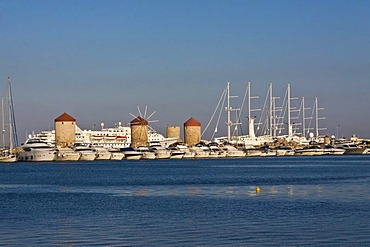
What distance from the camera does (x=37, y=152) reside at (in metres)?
134

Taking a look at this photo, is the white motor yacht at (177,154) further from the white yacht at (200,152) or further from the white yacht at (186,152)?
the white yacht at (200,152)

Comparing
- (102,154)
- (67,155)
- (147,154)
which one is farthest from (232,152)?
(67,155)

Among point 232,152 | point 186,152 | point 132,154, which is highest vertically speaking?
point 132,154

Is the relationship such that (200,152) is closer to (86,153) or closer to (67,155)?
(86,153)

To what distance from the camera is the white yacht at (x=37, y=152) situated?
438 feet

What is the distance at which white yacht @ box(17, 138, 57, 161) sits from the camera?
133 m

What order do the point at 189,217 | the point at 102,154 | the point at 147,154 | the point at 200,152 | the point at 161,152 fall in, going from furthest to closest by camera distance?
the point at 200,152, the point at 161,152, the point at 147,154, the point at 102,154, the point at 189,217

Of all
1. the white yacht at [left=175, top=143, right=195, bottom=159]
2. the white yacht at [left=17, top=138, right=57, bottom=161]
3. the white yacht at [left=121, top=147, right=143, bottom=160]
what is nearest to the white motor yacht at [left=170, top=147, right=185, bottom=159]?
the white yacht at [left=175, top=143, right=195, bottom=159]

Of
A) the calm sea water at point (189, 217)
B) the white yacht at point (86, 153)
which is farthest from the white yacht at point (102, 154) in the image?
the calm sea water at point (189, 217)

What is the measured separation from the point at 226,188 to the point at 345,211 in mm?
20275

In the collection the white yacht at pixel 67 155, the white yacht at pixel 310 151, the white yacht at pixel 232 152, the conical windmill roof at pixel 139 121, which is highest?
the conical windmill roof at pixel 139 121

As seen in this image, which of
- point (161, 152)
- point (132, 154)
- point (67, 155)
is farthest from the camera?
point (161, 152)

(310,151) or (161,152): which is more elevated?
(161,152)

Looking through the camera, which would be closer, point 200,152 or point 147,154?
point 147,154
